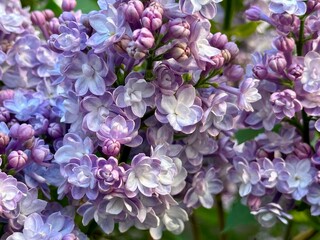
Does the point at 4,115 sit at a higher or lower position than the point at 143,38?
lower

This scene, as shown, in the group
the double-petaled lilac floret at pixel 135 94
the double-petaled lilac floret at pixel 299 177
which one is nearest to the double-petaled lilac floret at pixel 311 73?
the double-petaled lilac floret at pixel 299 177

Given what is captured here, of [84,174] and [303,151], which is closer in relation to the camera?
[84,174]

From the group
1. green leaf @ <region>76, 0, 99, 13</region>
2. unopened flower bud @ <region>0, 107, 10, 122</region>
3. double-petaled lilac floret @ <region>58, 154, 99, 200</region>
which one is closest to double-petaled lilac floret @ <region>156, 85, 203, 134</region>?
double-petaled lilac floret @ <region>58, 154, 99, 200</region>

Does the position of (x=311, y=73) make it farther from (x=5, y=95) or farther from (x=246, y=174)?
(x=5, y=95)

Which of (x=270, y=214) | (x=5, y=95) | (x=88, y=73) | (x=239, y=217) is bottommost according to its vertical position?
(x=239, y=217)

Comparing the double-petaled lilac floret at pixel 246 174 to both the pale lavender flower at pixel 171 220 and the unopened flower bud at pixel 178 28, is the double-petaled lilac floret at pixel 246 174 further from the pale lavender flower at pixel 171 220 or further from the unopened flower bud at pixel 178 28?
the unopened flower bud at pixel 178 28

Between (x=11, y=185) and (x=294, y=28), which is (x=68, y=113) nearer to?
(x=11, y=185)

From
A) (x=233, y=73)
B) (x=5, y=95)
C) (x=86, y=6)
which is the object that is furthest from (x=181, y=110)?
(x=86, y=6)
